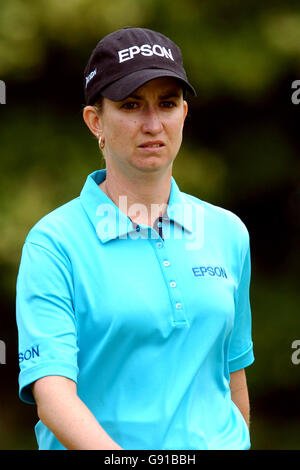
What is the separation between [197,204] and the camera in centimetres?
214

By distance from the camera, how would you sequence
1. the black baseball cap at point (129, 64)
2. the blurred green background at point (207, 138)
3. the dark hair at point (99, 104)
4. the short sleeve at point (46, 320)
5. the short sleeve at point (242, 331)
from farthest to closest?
the blurred green background at point (207, 138) → the short sleeve at point (242, 331) → the dark hair at point (99, 104) → the black baseball cap at point (129, 64) → the short sleeve at point (46, 320)

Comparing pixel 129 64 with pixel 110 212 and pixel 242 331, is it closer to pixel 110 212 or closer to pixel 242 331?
pixel 110 212

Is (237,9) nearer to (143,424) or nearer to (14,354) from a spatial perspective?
(14,354)

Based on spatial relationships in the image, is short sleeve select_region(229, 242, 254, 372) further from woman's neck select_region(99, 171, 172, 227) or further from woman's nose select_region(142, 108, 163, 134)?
woman's nose select_region(142, 108, 163, 134)

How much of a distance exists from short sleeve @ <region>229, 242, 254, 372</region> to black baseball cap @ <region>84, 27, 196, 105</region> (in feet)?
1.76

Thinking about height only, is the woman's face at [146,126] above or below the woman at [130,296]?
above

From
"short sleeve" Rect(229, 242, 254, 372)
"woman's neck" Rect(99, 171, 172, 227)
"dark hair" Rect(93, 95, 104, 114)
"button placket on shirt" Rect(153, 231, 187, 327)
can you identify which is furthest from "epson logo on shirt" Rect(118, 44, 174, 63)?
"short sleeve" Rect(229, 242, 254, 372)

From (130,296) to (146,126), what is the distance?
380 mm

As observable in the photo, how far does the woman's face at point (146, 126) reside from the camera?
1886 mm

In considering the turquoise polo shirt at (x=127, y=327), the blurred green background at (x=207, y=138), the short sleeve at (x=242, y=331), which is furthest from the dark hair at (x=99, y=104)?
the blurred green background at (x=207, y=138)

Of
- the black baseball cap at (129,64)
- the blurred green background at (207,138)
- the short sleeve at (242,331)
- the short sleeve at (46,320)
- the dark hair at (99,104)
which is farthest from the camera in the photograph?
the blurred green background at (207,138)

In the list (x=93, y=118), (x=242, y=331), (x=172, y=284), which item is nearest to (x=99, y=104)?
(x=93, y=118)

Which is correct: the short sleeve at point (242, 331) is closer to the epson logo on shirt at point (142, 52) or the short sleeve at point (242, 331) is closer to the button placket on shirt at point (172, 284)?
the button placket on shirt at point (172, 284)

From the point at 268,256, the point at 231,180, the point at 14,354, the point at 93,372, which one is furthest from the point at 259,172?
the point at 93,372
